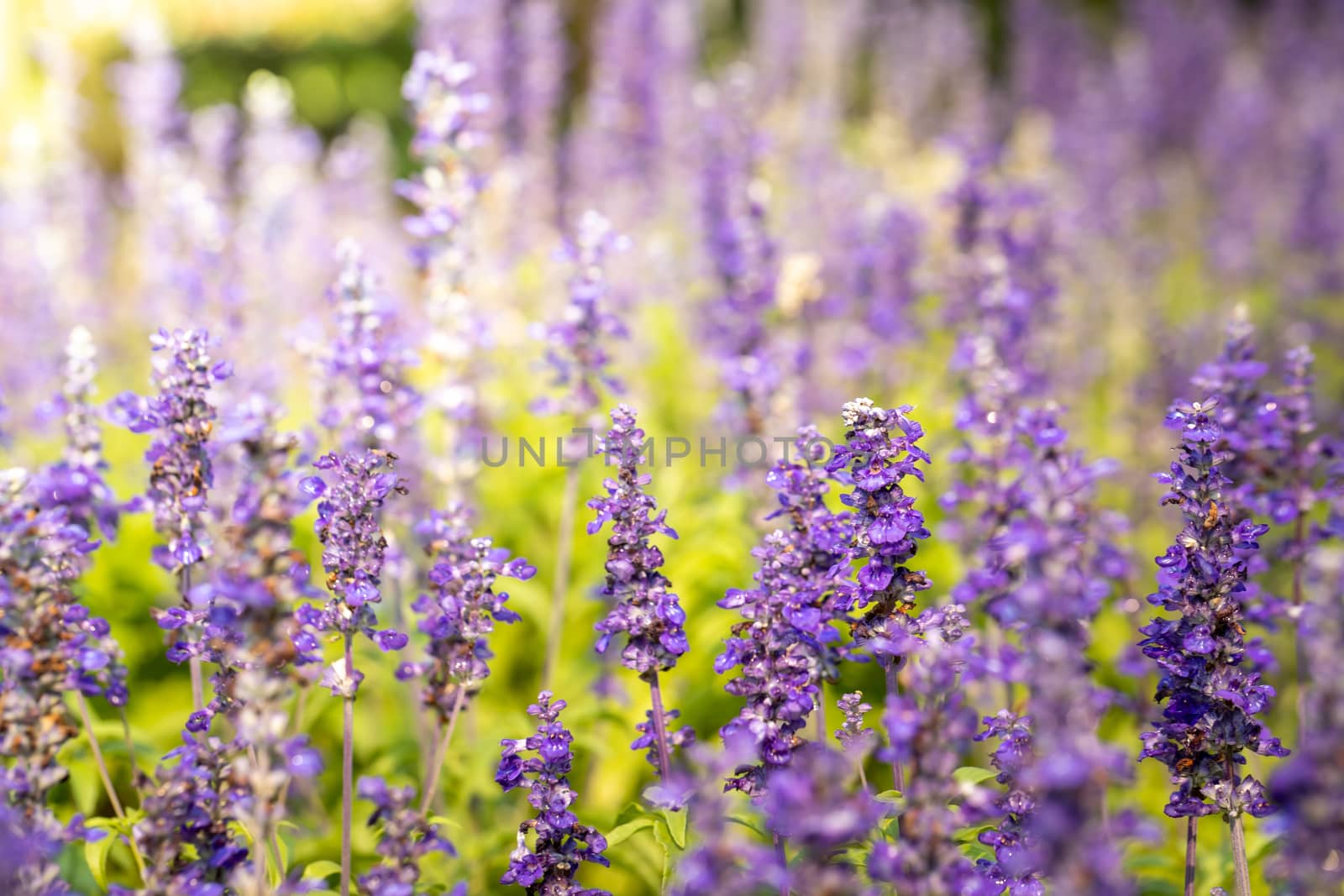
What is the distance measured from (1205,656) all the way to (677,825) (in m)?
1.42

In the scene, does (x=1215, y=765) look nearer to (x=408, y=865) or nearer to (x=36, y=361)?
(x=408, y=865)

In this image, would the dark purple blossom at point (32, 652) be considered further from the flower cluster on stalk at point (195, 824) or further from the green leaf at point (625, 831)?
the green leaf at point (625, 831)

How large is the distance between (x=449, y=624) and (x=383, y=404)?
44.1 inches

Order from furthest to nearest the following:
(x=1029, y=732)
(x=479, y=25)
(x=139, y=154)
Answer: (x=139, y=154), (x=479, y=25), (x=1029, y=732)

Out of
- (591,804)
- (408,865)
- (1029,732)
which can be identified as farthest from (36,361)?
(1029,732)

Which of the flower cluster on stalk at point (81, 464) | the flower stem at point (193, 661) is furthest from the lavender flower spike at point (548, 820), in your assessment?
the flower cluster on stalk at point (81, 464)

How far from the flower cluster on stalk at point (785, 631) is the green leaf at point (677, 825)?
0.62ft

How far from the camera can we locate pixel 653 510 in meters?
2.88

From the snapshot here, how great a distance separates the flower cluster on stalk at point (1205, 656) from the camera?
9.01 ft

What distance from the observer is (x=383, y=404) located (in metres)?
3.88

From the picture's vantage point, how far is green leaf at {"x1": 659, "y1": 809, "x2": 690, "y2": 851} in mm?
2793

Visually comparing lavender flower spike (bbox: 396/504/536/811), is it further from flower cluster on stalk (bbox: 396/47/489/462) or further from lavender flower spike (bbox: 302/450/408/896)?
flower cluster on stalk (bbox: 396/47/489/462)

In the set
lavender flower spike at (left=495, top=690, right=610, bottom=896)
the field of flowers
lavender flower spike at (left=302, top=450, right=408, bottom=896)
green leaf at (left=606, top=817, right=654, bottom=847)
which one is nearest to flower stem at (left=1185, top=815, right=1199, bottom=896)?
the field of flowers

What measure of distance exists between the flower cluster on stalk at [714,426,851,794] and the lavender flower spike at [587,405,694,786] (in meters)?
0.19
